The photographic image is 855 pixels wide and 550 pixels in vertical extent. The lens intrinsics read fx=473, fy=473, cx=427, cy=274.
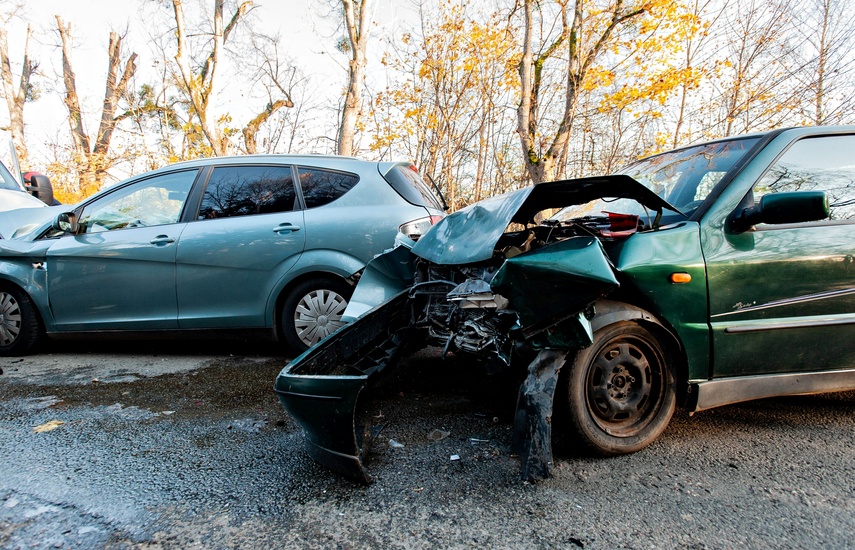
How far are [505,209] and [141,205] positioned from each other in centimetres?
370

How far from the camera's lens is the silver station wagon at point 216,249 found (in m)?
4.09

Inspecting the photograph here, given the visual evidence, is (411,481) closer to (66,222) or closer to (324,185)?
(324,185)

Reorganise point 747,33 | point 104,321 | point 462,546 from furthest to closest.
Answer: point 747,33
point 104,321
point 462,546

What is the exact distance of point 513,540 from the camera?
5.68ft

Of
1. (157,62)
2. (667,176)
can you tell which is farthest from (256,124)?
(667,176)

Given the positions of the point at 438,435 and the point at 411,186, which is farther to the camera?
the point at 411,186

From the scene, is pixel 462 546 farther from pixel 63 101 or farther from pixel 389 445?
pixel 63 101

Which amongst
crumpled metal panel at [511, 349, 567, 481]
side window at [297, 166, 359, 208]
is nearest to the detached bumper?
crumpled metal panel at [511, 349, 567, 481]

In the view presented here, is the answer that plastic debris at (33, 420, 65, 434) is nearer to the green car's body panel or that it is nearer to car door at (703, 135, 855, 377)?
the green car's body panel

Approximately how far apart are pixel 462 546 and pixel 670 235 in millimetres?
1741

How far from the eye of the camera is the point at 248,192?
434 cm

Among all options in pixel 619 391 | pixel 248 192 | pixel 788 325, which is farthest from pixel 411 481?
pixel 248 192

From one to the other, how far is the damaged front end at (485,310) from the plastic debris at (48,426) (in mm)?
1788

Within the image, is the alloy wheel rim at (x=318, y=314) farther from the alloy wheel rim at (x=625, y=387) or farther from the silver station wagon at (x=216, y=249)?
the alloy wheel rim at (x=625, y=387)
